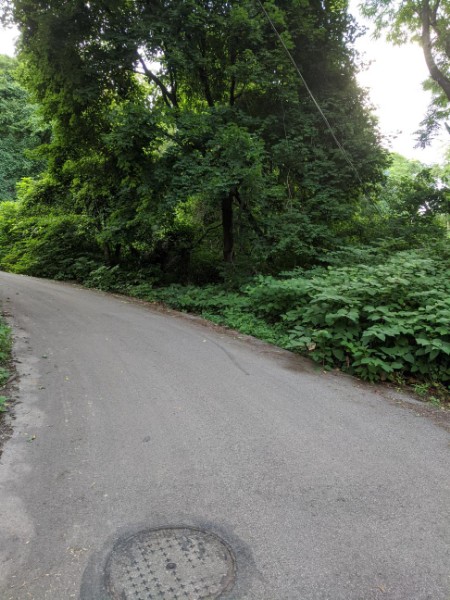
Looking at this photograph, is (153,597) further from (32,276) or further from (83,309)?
(32,276)

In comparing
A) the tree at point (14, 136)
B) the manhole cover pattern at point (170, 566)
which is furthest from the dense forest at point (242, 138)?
the tree at point (14, 136)

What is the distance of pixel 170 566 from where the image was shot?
2340 millimetres

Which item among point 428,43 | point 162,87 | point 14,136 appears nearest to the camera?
point 428,43

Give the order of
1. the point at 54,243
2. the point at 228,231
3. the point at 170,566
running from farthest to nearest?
1. the point at 54,243
2. the point at 228,231
3. the point at 170,566

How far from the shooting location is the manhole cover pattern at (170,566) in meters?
2.18

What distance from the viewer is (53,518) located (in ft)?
8.87

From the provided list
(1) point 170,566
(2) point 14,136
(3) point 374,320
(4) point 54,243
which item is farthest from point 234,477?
(2) point 14,136

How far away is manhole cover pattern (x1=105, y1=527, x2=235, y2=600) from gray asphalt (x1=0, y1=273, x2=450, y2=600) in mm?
90

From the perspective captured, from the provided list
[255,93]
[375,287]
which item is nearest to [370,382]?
[375,287]

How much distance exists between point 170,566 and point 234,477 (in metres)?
1.00

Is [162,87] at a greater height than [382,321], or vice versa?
[162,87]

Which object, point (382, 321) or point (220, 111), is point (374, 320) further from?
point (220, 111)

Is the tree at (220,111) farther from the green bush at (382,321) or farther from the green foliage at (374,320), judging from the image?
the green bush at (382,321)

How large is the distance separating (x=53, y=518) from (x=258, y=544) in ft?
4.52
